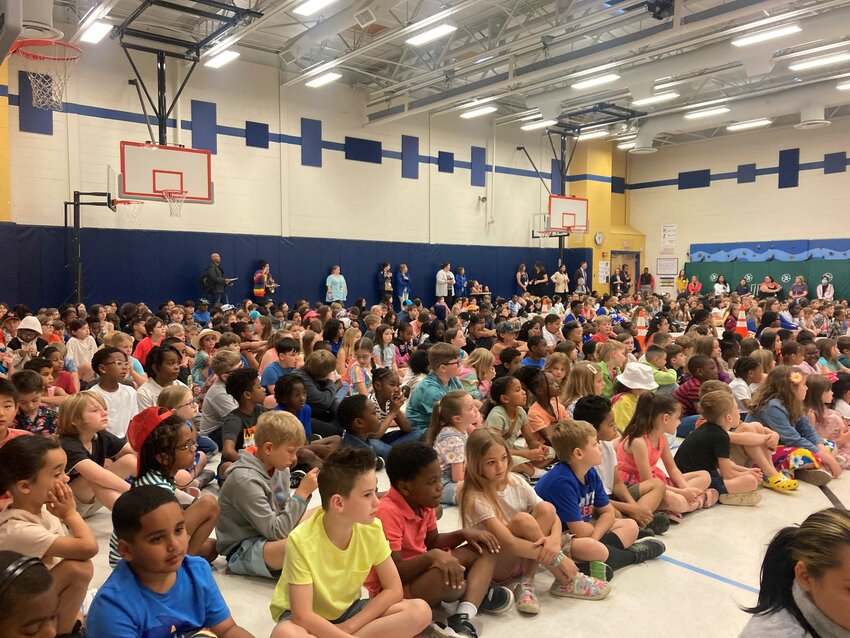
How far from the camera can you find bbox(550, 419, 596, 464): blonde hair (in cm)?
317

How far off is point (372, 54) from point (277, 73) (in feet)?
8.09

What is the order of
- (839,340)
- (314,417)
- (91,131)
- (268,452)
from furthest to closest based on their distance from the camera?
(91,131)
(839,340)
(314,417)
(268,452)

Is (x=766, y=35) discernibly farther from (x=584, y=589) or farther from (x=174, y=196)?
(x=584, y=589)

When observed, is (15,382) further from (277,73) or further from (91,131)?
(277,73)

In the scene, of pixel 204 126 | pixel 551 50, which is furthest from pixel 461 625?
pixel 551 50

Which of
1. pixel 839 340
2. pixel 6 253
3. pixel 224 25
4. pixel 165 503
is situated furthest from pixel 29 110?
pixel 839 340

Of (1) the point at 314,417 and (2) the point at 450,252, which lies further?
(2) the point at 450,252

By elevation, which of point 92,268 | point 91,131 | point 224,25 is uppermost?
point 224,25

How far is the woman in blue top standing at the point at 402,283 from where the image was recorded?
1766 cm

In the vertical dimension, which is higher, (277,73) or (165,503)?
(277,73)

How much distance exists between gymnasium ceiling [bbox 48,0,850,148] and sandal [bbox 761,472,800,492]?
8477 mm

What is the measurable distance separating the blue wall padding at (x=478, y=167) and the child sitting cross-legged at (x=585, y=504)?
17083 mm

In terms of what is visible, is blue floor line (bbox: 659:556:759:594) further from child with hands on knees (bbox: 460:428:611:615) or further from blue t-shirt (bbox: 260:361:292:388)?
blue t-shirt (bbox: 260:361:292:388)

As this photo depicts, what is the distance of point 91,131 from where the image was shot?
506 inches
